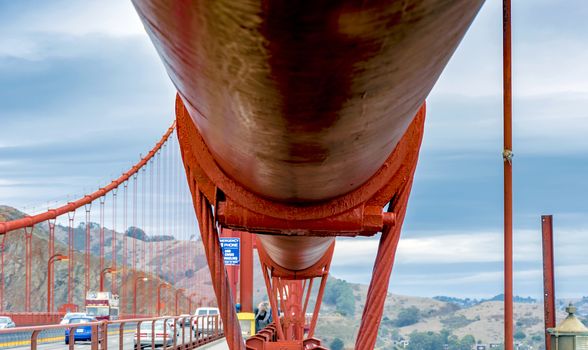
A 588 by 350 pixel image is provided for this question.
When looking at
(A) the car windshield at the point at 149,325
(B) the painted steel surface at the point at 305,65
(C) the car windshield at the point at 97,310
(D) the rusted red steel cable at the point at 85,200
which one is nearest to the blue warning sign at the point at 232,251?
(D) the rusted red steel cable at the point at 85,200

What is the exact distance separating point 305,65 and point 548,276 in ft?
35.6

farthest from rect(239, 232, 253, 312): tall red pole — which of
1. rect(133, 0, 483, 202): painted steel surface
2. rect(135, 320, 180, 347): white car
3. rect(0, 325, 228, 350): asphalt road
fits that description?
rect(133, 0, 483, 202): painted steel surface

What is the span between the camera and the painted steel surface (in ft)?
4.29

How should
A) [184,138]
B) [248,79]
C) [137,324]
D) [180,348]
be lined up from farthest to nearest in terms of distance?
1. [180,348]
2. [137,324]
3. [184,138]
4. [248,79]

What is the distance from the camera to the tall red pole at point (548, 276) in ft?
37.4

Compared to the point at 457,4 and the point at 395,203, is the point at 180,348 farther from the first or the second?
the point at 457,4

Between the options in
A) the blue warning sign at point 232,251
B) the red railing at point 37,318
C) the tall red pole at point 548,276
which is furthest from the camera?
the red railing at point 37,318

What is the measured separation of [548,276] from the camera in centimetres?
1166

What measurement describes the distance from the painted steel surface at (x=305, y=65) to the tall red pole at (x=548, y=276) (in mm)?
9696

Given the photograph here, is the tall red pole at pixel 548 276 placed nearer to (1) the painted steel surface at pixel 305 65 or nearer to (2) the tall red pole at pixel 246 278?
(1) the painted steel surface at pixel 305 65

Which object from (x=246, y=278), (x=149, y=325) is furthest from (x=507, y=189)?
(x=246, y=278)

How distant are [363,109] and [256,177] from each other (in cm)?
99

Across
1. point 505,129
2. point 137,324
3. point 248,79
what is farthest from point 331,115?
point 137,324

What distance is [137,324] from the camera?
14703 mm
